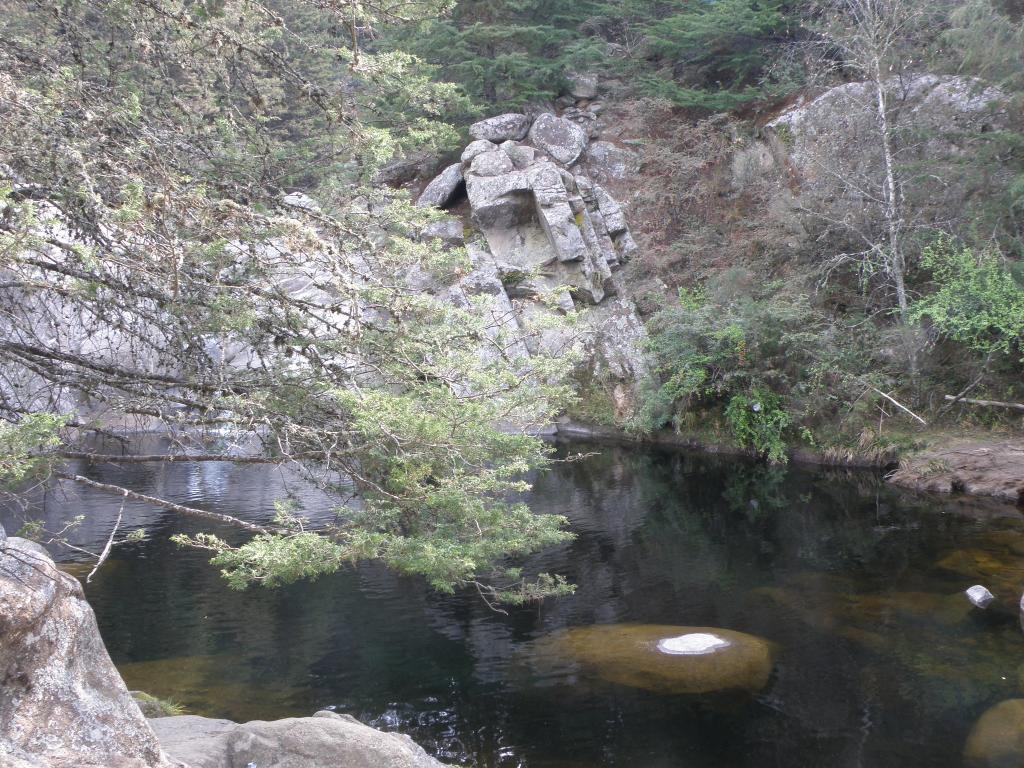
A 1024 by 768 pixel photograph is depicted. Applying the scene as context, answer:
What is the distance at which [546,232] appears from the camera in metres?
22.4

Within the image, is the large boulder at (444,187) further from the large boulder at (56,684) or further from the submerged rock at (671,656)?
the large boulder at (56,684)

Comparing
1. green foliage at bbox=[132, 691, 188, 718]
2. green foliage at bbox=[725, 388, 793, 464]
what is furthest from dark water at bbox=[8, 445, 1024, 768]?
green foliage at bbox=[725, 388, 793, 464]

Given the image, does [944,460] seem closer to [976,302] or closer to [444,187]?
[976,302]

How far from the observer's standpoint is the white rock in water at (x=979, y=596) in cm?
821

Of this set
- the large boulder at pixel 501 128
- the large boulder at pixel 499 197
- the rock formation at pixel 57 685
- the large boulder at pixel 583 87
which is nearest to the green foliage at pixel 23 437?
the rock formation at pixel 57 685

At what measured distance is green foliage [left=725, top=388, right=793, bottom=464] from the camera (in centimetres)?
1574

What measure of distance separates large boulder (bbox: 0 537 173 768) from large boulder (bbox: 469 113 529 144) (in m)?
21.8

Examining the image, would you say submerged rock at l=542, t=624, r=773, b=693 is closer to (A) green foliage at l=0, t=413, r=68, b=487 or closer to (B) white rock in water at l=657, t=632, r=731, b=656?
(B) white rock in water at l=657, t=632, r=731, b=656

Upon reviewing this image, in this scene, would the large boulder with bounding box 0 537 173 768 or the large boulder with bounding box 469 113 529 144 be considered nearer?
the large boulder with bounding box 0 537 173 768

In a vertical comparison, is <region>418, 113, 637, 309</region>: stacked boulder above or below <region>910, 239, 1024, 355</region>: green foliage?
above

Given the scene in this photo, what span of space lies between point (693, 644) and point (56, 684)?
18.0 ft

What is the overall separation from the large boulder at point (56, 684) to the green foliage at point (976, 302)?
13140mm

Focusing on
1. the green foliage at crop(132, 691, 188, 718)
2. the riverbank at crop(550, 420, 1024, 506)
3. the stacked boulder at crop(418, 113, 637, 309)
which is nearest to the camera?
the green foliage at crop(132, 691, 188, 718)

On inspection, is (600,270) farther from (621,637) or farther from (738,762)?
(738,762)
